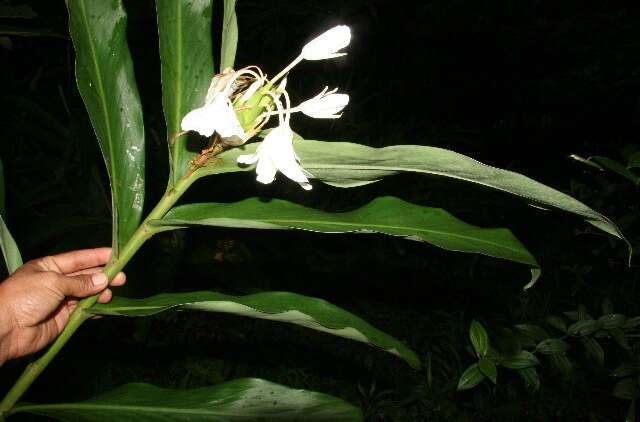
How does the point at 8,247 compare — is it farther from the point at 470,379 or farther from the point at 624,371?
the point at 624,371

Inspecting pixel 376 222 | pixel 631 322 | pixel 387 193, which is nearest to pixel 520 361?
pixel 631 322

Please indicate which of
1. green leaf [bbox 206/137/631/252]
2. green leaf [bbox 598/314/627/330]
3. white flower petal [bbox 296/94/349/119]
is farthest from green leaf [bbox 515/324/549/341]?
white flower petal [bbox 296/94/349/119]

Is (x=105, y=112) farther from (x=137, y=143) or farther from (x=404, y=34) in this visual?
(x=404, y=34)

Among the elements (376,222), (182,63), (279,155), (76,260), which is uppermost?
(182,63)

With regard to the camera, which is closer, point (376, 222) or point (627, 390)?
point (376, 222)

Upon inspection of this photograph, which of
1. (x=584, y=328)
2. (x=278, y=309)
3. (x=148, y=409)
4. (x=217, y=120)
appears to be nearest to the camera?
(x=217, y=120)
